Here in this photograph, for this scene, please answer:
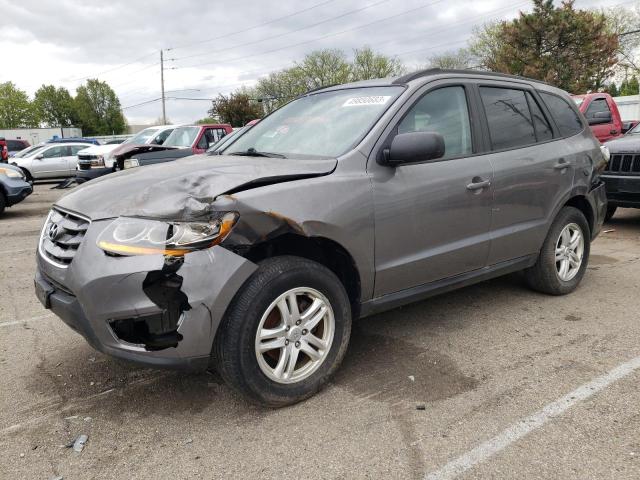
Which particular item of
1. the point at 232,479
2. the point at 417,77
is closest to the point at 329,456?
the point at 232,479

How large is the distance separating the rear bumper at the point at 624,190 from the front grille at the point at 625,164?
9 cm

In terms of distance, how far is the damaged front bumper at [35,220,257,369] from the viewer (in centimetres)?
242

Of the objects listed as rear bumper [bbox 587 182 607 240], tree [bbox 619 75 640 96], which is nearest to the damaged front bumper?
rear bumper [bbox 587 182 607 240]

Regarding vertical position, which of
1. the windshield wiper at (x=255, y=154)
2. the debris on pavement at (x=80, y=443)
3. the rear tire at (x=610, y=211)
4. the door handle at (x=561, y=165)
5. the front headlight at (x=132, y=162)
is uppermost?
the windshield wiper at (x=255, y=154)

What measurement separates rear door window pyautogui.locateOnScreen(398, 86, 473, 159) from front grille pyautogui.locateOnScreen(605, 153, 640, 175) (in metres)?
4.65

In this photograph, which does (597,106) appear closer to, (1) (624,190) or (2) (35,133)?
(1) (624,190)

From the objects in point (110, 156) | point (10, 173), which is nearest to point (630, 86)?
point (110, 156)

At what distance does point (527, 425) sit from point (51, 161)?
2073cm

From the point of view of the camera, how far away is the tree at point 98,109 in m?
84.9

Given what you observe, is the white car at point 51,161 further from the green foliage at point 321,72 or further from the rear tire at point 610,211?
the green foliage at point 321,72

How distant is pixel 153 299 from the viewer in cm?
242

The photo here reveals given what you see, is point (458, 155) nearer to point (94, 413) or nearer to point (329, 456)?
point (329, 456)

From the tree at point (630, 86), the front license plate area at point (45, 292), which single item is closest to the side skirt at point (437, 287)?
the front license plate area at point (45, 292)

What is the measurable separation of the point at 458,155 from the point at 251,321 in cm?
191
